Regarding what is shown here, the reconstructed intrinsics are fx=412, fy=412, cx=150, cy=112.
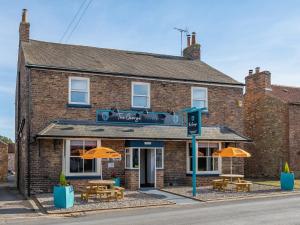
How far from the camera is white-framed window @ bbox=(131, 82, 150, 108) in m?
23.0

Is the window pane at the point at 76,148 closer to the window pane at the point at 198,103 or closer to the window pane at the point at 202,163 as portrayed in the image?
the window pane at the point at 202,163

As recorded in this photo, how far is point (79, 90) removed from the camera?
2172 centimetres

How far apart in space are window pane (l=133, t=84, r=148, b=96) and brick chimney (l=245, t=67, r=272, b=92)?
37.0 ft

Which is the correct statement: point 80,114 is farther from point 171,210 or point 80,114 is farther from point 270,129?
point 270,129

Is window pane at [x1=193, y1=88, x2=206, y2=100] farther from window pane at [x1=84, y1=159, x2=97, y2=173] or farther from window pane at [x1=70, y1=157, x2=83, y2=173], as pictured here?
window pane at [x1=70, y1=157, x2=83, y2=173]

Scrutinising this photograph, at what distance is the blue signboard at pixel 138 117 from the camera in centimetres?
2205

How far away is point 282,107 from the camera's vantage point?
95.6 feet

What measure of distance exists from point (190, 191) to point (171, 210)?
5.62 m

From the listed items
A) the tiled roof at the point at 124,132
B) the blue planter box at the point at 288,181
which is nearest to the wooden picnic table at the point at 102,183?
the tiled roof at the point at 124,132

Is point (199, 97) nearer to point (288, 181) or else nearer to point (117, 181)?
point (288, 181)

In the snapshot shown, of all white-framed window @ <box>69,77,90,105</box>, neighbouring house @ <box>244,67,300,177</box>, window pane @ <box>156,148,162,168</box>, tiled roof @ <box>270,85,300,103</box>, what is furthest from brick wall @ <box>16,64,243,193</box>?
tiled roof @ <box>270,85,300,103</box>

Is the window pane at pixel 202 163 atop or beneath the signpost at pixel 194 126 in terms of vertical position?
beneath

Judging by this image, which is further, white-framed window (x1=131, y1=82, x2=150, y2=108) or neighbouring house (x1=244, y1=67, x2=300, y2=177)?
neighbouring house (x1=244, y1=67, x2=300, y2=177)

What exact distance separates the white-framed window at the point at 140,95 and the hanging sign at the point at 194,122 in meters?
4.28
